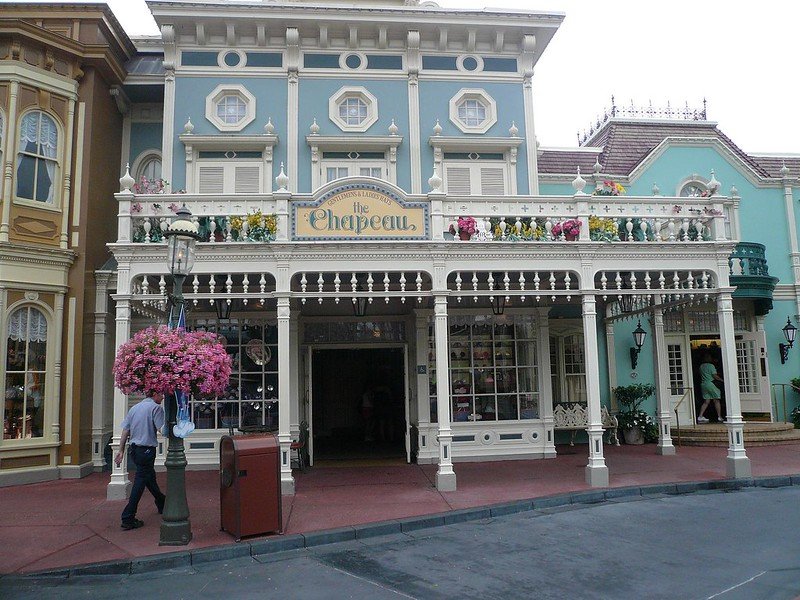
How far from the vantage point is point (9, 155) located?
36.8 feet

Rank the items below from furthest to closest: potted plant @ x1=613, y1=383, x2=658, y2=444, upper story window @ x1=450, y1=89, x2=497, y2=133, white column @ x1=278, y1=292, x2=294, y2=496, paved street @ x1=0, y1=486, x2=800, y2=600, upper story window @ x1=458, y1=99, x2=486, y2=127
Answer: potted plant @ x1=613, y1=383, x2=658, y2=444
upper story window @ x1=458, y1=99, x2=486, y2=127
upper story window @ x1=450, y1=89, x2=497, y2=133
white column @ x1=278, y1=292, x2=294, y2=496
paved street @ x1=0, y1=486, x2=800, y2=600

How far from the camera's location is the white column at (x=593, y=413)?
9.75m

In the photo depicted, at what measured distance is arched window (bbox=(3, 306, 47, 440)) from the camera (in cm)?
1100

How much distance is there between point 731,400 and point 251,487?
25.3 ft

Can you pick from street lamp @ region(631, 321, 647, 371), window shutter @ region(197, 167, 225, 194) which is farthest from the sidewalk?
window shutter @ region(197, 167, 225, 194)

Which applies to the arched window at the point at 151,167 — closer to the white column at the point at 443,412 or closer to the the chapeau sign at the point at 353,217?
the the chapeau sign at the point at 353,217

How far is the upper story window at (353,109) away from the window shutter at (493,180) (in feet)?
8.26

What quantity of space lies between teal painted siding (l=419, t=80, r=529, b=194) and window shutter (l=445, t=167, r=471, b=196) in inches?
16.2

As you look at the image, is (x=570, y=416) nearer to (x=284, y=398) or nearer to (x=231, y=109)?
(x=284, y=398)

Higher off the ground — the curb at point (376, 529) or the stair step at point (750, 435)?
the stair step at point (750, 435)

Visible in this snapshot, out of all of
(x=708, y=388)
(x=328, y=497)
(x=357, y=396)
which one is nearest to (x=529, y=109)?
(x=708, y=388)

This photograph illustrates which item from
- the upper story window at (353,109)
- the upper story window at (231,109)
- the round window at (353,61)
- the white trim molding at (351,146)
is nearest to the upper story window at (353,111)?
the upper story window at (353,109)

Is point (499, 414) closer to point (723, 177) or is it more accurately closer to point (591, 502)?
point (591, 502)

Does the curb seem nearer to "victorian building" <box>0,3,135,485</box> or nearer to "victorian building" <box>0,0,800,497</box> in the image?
"victorian building" <box>0,0,800,497</box>
